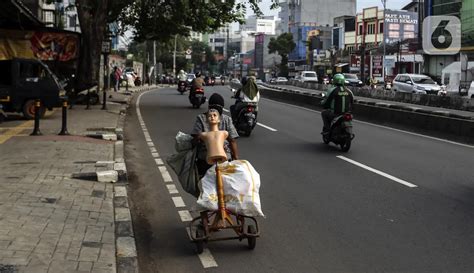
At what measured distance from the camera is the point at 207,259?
5.71 meters

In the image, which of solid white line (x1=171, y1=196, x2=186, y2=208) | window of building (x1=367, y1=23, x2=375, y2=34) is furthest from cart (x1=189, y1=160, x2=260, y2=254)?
window of building (x1=367, y1=23, x2=375, y2=34)

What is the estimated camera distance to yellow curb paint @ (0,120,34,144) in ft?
45.6

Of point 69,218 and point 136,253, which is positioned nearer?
point 136,253

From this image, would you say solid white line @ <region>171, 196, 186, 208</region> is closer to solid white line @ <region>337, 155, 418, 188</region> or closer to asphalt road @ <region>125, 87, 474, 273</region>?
asphalt road @ <region>125, 87, 474, 273</region>

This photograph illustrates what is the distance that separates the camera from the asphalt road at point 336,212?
5609 millimetres

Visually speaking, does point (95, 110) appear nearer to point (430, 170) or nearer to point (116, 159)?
point (116, 159)

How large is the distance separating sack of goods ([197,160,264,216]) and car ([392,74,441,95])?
35719 mm

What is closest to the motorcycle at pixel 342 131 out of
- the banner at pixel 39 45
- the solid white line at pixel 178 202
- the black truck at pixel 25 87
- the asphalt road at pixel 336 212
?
the asphalt road at pixel 336 212

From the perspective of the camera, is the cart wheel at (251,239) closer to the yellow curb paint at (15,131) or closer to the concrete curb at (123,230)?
the concrete curb at (123,230)

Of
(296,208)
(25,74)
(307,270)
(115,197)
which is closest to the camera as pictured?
(307,270)

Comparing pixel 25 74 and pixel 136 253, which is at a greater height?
pixel 25 74

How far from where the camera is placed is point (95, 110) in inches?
913

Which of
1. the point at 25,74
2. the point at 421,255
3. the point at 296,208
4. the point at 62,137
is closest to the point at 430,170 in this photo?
the point at 296,208

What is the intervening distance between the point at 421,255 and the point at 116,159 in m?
7.24
